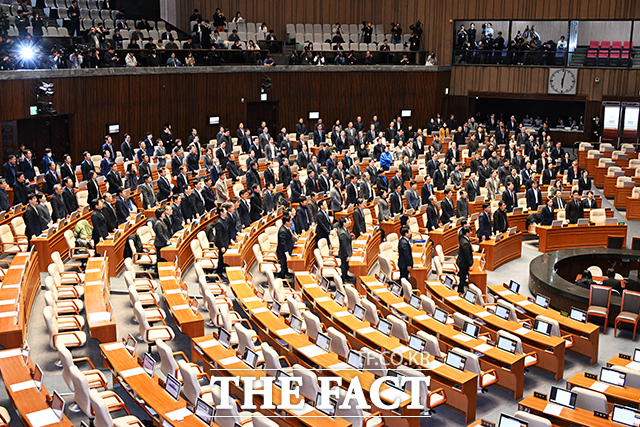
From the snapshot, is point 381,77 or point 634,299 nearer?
point 634,299

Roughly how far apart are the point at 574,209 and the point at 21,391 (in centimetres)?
1328

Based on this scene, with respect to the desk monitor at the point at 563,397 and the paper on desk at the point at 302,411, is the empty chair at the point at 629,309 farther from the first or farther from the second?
the paper on desk at the point at 302,411

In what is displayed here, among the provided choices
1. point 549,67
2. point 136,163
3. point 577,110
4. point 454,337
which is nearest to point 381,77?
point 549,67

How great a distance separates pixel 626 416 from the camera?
24.8ft

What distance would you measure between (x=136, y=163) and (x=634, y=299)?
12141mm

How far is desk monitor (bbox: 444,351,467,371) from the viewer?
8.80 m

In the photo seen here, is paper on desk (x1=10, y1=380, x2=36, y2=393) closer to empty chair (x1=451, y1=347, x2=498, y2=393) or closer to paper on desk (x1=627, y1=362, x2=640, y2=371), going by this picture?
empty chair (x1=451, y1=347, x2=498, y2=393)

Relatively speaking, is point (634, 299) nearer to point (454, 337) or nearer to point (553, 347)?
point (553, 347)

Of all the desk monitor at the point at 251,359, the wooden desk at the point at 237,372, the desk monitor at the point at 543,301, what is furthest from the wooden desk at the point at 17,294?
the desk monitor at the point at 543,301

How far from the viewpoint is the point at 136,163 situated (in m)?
18.0

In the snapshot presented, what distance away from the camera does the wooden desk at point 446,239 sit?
15510mm

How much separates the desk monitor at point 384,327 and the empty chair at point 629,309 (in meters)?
4.54

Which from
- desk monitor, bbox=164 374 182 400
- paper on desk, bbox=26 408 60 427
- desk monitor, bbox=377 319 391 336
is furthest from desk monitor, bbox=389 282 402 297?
paper on desk, bbox=26 408 60 427

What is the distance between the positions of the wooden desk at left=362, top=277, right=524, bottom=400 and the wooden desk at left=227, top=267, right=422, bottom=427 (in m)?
Answer: 1.86
